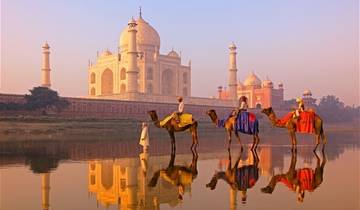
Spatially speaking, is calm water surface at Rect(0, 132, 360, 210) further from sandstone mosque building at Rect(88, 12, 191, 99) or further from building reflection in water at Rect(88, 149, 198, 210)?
sandstone mosque building at Rect(88, 12, 191, 99)

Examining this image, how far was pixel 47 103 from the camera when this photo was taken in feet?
92.7

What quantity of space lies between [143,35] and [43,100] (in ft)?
61.2

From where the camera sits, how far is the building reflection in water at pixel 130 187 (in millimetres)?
4422

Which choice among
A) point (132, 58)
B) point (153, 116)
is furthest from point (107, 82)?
point (153, 116)

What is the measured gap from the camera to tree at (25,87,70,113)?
91.5 ft

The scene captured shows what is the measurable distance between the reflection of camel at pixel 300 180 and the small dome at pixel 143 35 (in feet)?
124

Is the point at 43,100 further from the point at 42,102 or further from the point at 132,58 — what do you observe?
the point at 132,58

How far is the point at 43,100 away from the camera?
2811 cm

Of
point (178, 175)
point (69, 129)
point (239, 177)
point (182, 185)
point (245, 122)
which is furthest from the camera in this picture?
point (69, 129)

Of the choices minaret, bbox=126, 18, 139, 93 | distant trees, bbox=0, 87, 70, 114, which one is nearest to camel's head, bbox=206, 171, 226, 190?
distant trees, bbox=0, 87, 70, 114

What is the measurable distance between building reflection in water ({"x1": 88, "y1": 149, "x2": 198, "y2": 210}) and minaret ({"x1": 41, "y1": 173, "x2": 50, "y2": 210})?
589 mm

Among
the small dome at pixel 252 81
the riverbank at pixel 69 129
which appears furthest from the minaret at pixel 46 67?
the small dome at pixel 252 81

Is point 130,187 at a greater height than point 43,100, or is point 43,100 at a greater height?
point 43,100

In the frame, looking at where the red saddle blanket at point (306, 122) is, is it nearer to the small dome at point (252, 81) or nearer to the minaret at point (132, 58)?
the minaret at point (132, 58)
